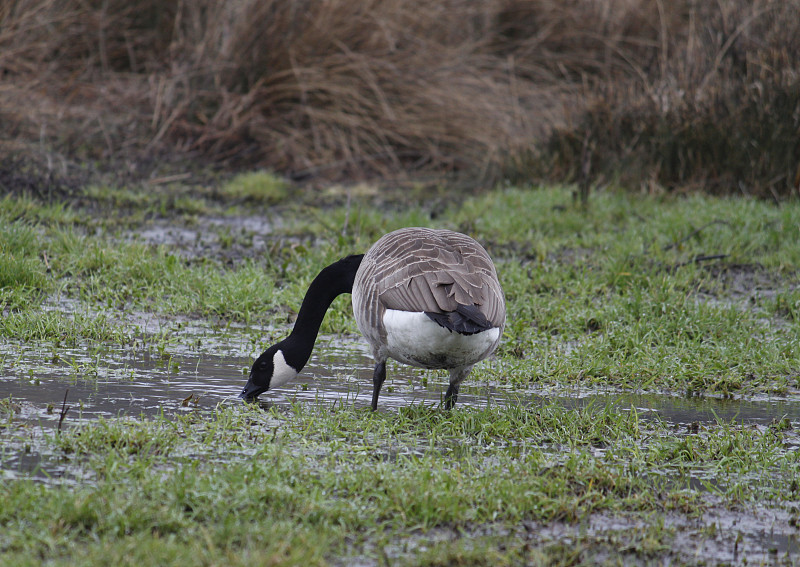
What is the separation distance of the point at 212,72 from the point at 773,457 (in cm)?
1057

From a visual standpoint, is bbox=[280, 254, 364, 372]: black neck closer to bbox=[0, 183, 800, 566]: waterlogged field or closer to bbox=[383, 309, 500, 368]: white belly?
bbox=[0, 183, 800, 566]: waterlogged field

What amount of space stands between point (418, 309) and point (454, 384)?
0.81m

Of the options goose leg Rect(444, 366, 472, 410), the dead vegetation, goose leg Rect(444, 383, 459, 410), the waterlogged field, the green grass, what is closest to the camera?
the green grass

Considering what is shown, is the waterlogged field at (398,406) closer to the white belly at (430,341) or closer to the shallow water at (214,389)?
the shallow water at (214,389)

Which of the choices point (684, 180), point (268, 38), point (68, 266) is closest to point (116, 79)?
point (268, 38)

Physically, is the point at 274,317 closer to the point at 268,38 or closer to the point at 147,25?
the point at 268,38

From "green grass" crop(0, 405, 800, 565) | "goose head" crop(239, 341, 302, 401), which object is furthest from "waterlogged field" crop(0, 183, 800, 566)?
"goose head" crop(239, 341, 302, 401)

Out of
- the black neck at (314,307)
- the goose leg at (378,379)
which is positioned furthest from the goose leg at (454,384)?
the black neck at (314,307)

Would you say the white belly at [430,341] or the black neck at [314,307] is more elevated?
the white belly at [430,341]

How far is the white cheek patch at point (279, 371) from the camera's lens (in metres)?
5.27

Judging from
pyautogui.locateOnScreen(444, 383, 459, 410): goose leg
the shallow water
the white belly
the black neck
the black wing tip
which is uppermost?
the black wing tip

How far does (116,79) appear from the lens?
14.2 metres

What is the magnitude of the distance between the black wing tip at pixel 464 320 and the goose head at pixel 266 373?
118 cm

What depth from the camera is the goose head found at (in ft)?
17.1
